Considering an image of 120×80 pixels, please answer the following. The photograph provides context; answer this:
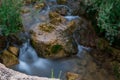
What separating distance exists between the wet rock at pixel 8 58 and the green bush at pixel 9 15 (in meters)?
0.44

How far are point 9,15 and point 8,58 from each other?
897mm

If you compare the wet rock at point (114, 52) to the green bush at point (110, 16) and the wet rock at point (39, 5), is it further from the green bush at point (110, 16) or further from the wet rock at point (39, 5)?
the wet rock at point (39, 5)

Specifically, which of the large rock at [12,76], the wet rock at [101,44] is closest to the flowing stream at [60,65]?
the wet rock at [101,44]

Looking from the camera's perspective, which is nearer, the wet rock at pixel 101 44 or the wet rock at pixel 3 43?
the wet rock at pixel 3 43

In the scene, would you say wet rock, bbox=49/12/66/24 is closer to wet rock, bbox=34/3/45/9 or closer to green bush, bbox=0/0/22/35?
wet rock, bbox=34/3/45/9

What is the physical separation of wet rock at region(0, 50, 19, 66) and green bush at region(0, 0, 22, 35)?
0.44m

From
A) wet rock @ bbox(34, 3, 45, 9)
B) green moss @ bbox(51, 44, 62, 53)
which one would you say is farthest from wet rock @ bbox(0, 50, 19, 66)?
wet rock @ bbox(34, 3, 45, 9)

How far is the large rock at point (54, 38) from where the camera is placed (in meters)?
5.50

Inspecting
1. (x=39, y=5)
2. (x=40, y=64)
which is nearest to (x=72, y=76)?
(x=40, y=64)

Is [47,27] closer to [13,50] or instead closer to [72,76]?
[13,50]

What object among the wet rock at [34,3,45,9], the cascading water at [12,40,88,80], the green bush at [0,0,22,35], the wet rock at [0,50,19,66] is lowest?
the cascading water at [12,40,88,80]

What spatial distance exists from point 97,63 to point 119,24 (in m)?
1.12

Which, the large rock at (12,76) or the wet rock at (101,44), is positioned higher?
the large rock at (12,76)

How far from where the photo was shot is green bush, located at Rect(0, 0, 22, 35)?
5.11 meters
